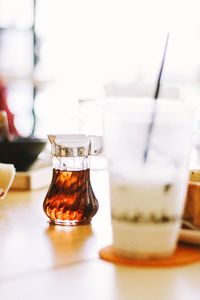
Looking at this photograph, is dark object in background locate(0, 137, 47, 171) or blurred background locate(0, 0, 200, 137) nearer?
dark object in background locate(0, 137, 47, 171)

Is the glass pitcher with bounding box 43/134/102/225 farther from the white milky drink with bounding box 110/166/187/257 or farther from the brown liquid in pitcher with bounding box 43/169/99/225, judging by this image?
the white milky drink with bounding box 110/166/187/257

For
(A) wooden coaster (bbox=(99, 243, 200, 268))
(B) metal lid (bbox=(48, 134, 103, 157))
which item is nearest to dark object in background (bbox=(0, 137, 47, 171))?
(B) metal lid (bbox=(48, 134, 103, 157))

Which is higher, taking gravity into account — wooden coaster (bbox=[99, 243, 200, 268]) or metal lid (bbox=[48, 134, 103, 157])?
metal lid (bbox=[48, 134, 103, 157])

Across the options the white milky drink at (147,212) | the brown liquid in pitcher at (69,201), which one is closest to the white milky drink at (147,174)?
the white milky drink at (147,212)

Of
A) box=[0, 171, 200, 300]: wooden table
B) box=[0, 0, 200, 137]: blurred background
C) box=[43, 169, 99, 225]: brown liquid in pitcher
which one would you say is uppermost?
box=[0, 0, 200, 137]: blurred background

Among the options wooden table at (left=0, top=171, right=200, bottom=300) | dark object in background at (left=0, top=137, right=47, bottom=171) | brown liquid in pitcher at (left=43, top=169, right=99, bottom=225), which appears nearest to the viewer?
wooden table at (left=0, top=171, right=200, bottom=300)

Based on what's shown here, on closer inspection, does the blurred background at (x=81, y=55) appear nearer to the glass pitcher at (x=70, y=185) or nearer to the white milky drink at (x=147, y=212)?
the glass pitcher at (x=70, y=185)

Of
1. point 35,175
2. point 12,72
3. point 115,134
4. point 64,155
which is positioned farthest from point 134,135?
point 12,72
